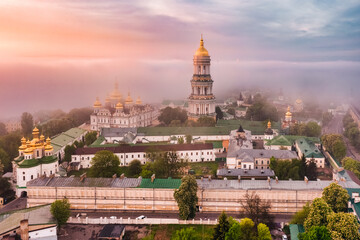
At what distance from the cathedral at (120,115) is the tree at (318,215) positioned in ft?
133

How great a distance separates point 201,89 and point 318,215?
141 ft

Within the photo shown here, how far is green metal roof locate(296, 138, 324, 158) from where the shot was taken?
3900 cm

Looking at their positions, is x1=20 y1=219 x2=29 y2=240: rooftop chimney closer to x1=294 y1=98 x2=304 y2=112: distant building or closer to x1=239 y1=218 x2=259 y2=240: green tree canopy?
x1=239 y1=218 x2=259 y2=240: green tree canopy

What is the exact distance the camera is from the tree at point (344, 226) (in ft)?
64.0

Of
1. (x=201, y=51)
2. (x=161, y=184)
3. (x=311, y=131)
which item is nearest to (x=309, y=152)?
(x=311, y=131)

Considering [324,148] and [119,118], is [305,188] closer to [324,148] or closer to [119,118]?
[324,148]

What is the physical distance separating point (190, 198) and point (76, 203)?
8.90 m

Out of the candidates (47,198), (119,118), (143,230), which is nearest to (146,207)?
(143,230)

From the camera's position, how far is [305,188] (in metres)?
27.0

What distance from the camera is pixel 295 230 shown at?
2238cm

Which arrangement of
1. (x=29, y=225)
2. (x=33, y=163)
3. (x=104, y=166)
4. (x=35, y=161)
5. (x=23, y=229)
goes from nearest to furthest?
(x=23, y=229)
(x=29, y=225)
(x=33, y=163)
(x=35, y=161)
(x=104, y=166)

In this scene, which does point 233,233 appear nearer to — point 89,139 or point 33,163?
point 33,163

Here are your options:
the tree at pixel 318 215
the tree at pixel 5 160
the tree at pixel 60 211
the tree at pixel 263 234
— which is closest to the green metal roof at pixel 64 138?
the tree at pixel 5 160

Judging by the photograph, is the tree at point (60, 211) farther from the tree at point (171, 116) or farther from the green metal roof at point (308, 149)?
the tree at point (171, 116)
